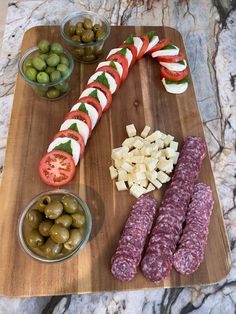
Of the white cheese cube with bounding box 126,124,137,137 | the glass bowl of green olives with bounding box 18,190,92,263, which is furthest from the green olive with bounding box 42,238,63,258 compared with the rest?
the white cheese cube with bounding box 126,124,137,137

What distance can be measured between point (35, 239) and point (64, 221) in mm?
113

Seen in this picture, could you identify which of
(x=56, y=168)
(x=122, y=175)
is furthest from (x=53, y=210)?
(x=122, y=175)

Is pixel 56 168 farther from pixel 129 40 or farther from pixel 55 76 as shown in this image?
pixel 129 40

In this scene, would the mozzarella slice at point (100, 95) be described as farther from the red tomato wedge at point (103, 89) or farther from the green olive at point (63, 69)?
the green olive at point (63, 69)

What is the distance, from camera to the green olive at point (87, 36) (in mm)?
1727

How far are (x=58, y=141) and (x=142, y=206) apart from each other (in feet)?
1.40

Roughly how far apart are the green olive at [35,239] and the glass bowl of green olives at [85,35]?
0.95 meters

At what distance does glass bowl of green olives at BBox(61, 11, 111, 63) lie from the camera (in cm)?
174

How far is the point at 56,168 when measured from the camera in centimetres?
145

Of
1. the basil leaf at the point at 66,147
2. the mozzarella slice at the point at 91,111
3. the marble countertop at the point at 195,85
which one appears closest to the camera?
the marble countertop at the point at 195,85

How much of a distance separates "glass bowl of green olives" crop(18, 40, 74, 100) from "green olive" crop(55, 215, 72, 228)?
64 centimetres

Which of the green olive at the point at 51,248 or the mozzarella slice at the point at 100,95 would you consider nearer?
the green olive at the point at 51,248

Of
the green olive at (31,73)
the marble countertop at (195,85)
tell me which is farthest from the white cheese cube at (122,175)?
the green olive at (31,73)

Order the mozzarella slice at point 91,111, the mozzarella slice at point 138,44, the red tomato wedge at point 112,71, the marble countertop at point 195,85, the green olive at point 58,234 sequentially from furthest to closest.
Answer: the mozzarella slice at point 138,44, the red tomato wedge at point 112,71, the mozzarella slice at point 91,111, the marble countertop at point 195,85, the green olive at point 58,234
